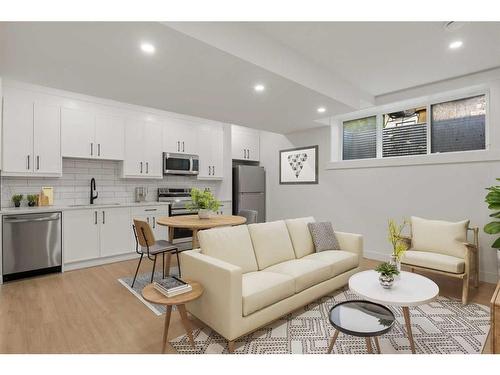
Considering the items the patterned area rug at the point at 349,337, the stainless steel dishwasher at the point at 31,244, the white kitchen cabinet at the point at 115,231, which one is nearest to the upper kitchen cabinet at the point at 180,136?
the white kitchen cabinet at the point at 115,231

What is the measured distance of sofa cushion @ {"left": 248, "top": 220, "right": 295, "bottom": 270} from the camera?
2926mm

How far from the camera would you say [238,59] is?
2.53m

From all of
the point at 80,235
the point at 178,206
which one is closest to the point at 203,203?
the point at 178,206

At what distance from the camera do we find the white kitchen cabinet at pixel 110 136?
176 inches

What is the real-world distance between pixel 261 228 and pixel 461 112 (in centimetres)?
340

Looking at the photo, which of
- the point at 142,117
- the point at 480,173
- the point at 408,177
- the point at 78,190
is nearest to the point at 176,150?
the point at 142,117

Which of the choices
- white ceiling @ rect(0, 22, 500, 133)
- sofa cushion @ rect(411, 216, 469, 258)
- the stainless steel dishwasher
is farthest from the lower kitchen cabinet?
sofa cushion @ rect(411, 216, 469, 258)

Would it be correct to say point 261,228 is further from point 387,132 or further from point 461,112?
point 461,112

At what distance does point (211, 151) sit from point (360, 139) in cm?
301

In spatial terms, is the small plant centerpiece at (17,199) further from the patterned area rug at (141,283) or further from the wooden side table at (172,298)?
the wooden side table at (172,298)

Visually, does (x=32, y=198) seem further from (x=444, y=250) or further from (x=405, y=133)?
(x=405, y=133)

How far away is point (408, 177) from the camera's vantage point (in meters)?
4.24

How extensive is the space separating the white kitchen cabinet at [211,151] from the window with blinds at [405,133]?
10.7 ft

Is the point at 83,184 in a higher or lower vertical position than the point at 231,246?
higher
